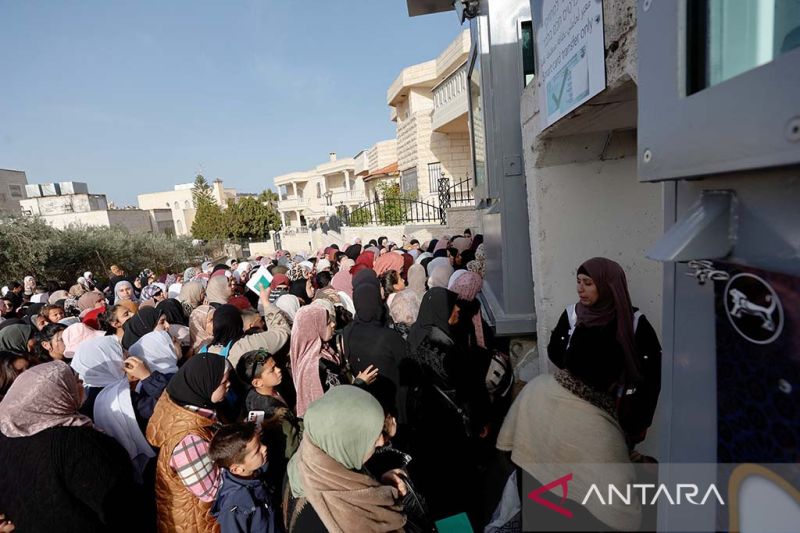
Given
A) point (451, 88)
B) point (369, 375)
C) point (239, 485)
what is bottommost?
point (239, 485)

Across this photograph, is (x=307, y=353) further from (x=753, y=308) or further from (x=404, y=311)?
(x=753, y=308)

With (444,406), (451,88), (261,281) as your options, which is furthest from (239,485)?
(451,88)

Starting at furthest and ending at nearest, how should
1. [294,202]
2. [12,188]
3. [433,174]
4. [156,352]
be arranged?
1. [294,202]
2. [12,188]
3. [433,174]
4. [156,352]

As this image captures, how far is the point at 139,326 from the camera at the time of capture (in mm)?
4398

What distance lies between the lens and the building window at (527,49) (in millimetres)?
3010

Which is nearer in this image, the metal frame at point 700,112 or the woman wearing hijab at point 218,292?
the metal frame at point 700,112

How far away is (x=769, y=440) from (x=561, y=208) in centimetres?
210

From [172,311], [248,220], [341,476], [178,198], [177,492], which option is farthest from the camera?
[178,198]

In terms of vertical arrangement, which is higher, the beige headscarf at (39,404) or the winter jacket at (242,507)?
the beige headscarf at (39,404)

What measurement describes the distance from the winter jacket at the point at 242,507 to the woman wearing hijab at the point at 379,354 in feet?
3.84

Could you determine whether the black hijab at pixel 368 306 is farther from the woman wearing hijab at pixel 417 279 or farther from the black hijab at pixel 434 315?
the woman wearing hijab at pixel 417 279

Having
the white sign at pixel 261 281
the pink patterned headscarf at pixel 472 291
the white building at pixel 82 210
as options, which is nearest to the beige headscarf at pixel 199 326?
the white sign at pixel 261 281

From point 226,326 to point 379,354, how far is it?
1660mm

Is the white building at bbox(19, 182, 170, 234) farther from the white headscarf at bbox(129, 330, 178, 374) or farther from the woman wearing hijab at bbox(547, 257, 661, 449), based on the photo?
the woman wearing hijab at bbox(547, 257, 661, 449)
